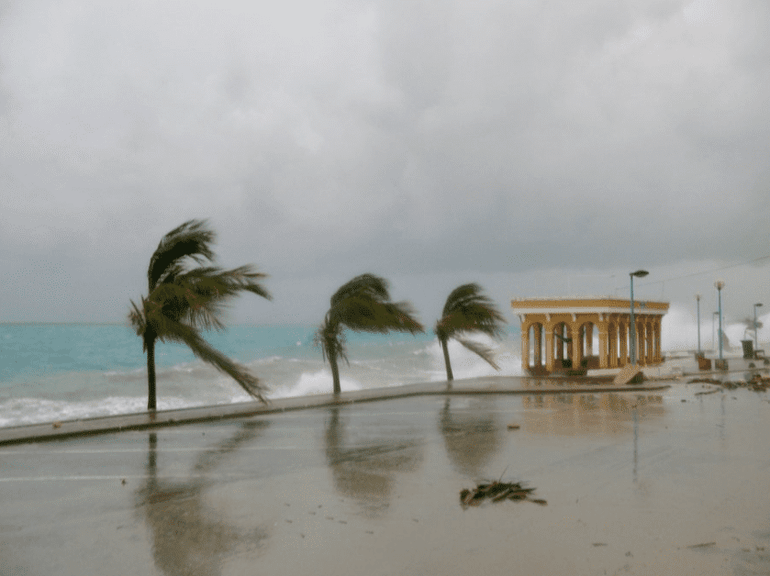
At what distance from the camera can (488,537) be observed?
236 inches

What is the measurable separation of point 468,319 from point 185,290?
1437 cm

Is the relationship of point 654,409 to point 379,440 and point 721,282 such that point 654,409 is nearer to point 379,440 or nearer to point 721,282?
point 379,440

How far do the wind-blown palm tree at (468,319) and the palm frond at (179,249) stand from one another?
42.5 feet

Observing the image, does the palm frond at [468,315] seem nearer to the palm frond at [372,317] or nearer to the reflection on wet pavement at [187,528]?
the palm frond at [372,317]

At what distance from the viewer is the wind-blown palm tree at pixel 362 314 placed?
782 inches

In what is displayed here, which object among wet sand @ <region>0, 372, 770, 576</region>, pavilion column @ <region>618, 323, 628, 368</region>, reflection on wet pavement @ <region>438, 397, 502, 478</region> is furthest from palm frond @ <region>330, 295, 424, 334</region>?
pavilion column @ <region>618, 323, 628, 368</region>

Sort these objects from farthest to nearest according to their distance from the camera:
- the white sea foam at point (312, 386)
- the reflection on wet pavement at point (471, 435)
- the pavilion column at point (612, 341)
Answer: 1. the white sea foam at point (312, 386)
2. the pavilion column at point (612, 341)
3. the reflection on wet pavement at point (471, 435)

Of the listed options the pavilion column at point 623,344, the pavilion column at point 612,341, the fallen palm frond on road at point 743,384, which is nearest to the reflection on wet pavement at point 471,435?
the fallen palm frond on road at point 743,384

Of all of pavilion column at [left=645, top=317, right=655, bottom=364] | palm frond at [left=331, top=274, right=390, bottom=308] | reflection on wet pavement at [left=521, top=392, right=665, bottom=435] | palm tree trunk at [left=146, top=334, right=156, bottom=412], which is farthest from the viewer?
pavilion column at [left=645, top=317, right=655, bottom=364]

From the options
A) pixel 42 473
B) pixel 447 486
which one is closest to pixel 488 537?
pixel 447 486

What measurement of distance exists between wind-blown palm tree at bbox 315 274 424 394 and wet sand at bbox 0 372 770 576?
21.7 feet

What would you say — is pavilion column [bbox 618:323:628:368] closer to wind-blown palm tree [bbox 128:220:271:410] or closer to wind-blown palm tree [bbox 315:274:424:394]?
wind-blown palm tree [bbox 315:274:424:394]

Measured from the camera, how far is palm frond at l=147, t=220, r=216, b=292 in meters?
14.6

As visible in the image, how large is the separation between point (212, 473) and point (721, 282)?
36775mm
